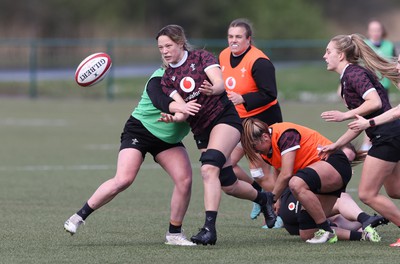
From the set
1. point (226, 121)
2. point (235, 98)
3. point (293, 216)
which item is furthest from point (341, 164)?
point (235, 98)

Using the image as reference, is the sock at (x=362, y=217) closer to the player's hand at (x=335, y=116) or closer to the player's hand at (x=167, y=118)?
the player's hand at (x=335, y=116)

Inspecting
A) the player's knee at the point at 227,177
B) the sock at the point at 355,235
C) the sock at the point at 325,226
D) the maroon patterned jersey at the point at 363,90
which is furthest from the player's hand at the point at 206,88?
the sock at the point at 355,235

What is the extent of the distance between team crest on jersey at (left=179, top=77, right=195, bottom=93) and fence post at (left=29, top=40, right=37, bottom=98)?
79.4ft

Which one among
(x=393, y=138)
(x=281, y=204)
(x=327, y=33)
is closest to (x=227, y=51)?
(x=281, y=204)

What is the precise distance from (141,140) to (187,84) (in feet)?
2.04

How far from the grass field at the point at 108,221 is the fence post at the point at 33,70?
1295 cm

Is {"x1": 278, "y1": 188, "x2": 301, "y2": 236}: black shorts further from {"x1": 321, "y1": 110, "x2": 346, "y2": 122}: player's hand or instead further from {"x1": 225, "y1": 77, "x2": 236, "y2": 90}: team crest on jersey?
{"x1": 225, "y1": 77, "x2": 236, "y2": 90}: team crest on jersey

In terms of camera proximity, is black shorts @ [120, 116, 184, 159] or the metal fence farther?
the metal fence

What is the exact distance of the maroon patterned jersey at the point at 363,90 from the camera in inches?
304

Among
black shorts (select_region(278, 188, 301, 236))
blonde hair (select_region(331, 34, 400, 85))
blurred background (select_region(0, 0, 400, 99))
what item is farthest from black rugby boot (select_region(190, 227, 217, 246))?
blurred background (select_region(0, 0, 400, 99))

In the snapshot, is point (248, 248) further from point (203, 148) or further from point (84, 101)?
point (84, 101)

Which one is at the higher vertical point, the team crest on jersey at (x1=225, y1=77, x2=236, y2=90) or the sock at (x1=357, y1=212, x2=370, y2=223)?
the team crest on jersey at (x1=225, y1=77, x2=236, y2=90)

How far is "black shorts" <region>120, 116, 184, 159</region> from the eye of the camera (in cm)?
808

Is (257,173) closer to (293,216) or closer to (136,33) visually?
(293,216)
